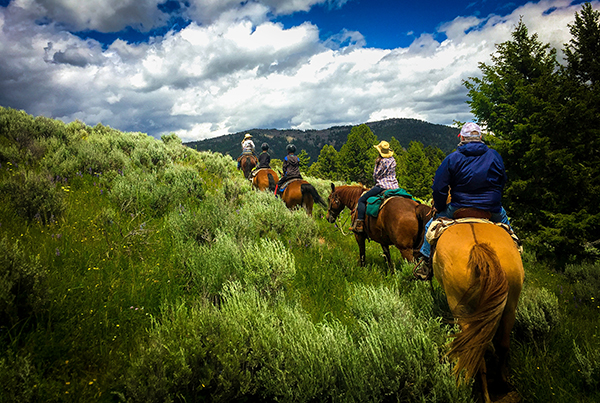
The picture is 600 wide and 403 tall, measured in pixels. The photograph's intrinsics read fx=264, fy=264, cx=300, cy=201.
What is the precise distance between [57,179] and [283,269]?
481cm

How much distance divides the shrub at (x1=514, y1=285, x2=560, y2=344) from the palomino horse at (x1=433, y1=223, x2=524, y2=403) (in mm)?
803

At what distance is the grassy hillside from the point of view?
202cm

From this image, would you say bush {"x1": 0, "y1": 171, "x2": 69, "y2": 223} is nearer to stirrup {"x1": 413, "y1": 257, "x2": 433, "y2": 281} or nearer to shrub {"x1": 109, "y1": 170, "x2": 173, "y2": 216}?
shrub {"x1": 109, "y1": 170, "x2": 173, "y2": 216}

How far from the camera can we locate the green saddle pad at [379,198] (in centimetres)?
605

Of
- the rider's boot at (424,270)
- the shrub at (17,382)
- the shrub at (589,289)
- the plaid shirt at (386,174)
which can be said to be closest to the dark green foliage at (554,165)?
the shrub at (589,289)

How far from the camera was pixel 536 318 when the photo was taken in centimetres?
340

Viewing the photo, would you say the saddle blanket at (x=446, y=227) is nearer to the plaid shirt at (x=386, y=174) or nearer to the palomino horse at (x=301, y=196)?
the plaid shirt at (x=386, y=174)

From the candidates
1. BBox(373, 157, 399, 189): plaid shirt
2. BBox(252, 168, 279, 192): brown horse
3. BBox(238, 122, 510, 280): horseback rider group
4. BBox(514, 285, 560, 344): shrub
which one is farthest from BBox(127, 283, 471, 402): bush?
BBox(252, 168, 279, 192): brown horse

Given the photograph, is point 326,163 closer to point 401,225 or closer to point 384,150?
point 384,150

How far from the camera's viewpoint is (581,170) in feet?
33.5

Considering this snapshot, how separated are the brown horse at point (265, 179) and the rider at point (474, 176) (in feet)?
26.8

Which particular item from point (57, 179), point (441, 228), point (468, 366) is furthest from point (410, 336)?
point (57, 179)

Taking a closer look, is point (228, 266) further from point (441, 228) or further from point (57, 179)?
point (57, 179)

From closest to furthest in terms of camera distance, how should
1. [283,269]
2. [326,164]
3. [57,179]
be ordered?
[283,269]
[57,179]
[326,164]
